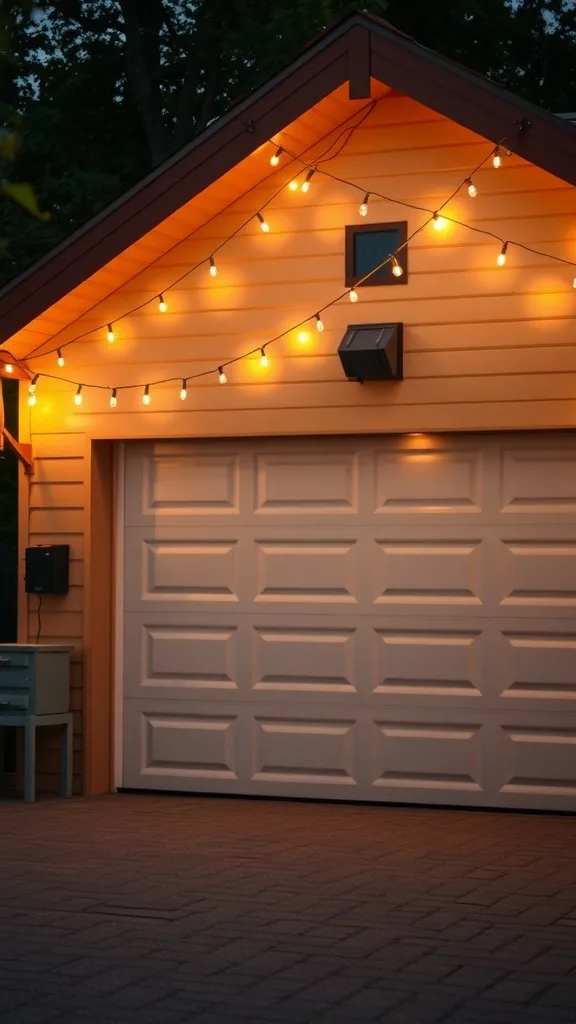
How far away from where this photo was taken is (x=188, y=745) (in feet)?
33.3

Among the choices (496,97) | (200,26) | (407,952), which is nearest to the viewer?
(407,952)

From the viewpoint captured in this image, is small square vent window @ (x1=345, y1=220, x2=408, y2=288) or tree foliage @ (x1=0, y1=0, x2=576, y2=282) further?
tree foliage @ (x1=0, y1=0, x2=576, y2=282)

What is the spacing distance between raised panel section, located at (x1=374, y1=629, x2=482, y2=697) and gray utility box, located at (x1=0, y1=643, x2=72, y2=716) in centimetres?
204

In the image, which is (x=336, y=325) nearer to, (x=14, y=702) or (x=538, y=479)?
(x=538, y=479)

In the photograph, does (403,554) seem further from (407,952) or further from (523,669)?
(407,952)

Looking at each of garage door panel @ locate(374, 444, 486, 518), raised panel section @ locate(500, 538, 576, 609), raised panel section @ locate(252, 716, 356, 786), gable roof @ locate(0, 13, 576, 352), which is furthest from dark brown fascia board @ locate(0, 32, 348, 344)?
raised panel section @ locate(252, 716, 356, 786)

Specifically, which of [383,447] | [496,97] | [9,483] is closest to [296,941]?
[383,447]

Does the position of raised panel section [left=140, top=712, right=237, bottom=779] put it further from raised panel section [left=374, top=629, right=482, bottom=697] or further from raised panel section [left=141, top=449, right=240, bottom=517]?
raised panel section [left=141, top=449, right=240, bottom=517]

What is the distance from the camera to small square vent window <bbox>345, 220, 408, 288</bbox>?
31.4 ft

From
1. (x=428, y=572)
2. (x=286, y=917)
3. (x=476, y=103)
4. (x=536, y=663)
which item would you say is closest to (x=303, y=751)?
(x=428, y=572)

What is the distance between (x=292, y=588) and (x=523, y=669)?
61.2 inches

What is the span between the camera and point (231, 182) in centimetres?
970

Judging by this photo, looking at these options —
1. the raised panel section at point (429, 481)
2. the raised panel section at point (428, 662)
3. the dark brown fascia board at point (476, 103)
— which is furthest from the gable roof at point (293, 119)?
the raised panel section at point (428, 662)

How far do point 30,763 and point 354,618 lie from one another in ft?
7.32
